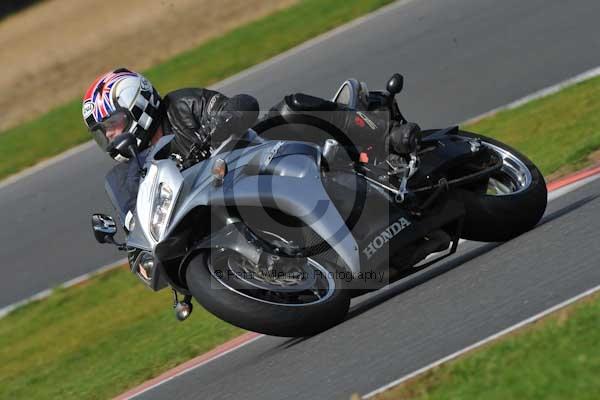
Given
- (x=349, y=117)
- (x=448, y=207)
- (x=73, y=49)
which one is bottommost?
(x=73, y=49)

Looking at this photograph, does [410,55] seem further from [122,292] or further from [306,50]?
[122,292]

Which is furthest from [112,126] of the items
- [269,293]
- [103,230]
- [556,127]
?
[556,127]

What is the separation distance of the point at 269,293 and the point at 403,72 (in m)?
6.97

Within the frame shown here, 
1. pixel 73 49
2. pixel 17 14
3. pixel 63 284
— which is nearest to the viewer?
pixel 63 284

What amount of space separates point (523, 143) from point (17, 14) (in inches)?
482

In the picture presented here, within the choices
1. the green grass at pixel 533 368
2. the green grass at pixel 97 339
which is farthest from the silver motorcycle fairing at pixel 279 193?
the green grass at pixel 97 339

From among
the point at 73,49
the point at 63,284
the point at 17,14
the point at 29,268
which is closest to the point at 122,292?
the point at 63,284

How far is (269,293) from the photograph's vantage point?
5.27 metres

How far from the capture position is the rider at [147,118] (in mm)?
5859

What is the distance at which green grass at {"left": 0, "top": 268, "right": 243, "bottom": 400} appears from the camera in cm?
707

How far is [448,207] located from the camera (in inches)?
230

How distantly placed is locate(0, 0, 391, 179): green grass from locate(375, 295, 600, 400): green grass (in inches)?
375

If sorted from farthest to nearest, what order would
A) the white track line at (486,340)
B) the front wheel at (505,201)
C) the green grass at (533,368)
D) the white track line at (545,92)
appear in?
the white track line at (545,92) → the front wheel at (505,201) → the white track line at (486,340) → the green grass at (533,368)

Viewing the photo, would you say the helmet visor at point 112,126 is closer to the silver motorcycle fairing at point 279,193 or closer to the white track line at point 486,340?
the silver motorcycle fairing at point 279,193
